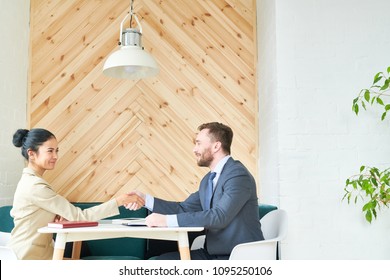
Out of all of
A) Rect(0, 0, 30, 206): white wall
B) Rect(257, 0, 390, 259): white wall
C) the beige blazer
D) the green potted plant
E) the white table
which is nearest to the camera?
the white table

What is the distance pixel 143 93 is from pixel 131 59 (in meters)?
1.15

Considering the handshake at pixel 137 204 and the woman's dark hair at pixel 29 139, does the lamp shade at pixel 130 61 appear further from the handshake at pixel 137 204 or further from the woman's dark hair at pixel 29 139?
the handshake at pixel 137 204

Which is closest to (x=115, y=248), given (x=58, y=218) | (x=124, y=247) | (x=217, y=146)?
(x=124, y=247)

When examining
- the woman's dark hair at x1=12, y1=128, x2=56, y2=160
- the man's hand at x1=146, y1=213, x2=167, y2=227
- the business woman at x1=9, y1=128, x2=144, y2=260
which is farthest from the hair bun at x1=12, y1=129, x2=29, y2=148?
the man's hand at x1=146, y1=213, x2=167, y2=227

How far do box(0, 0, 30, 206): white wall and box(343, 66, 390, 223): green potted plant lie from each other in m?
2.44

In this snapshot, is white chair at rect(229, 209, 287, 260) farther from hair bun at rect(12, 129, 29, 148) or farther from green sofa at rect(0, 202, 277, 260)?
hair bun at rect(12, 129, 29, 148)

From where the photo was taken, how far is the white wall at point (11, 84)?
3648mm

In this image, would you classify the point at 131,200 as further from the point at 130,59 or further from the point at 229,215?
the point at 130,59

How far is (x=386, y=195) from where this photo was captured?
3059 millimetres

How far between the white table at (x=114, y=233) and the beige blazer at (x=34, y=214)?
9.2 inches

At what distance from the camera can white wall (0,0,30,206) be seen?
12.0ft

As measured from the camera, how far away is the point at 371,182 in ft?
10.5

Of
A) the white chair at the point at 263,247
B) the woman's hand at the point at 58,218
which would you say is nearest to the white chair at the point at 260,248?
the white chair at the point at 263,247
